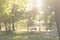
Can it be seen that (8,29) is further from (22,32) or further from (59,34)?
(59,34)

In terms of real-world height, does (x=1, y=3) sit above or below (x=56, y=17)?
above

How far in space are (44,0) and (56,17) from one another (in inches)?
8.5

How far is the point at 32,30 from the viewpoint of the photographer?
1.31 metres

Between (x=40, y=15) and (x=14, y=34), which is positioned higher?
(x=40, y=15)

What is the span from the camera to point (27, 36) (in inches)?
51.4

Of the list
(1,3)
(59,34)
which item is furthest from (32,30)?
(1,3)

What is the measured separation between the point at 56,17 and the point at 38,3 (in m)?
0.24

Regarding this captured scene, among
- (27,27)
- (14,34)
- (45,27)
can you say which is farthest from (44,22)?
(14,34)

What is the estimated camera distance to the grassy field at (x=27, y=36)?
1.30m

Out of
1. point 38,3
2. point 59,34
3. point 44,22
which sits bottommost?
point 59,34

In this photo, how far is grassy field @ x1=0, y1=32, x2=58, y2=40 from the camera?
1296 millimetres

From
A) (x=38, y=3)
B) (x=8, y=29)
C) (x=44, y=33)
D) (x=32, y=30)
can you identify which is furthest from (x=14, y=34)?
(x=38, y=3)

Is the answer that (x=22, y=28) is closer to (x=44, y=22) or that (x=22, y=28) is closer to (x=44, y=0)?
(x=44, y=22)

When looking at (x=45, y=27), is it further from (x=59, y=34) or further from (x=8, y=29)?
(x=8, y=29)
